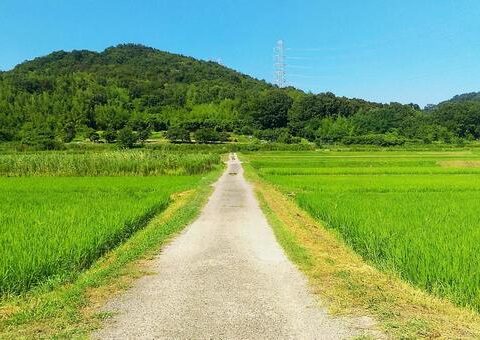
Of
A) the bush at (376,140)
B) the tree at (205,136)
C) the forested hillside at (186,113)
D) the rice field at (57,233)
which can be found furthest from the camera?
the forested hillside at (186,113)

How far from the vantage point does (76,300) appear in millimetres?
7109

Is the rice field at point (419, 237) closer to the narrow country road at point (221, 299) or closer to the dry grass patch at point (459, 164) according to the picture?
the narrow country road at point (221, 299)

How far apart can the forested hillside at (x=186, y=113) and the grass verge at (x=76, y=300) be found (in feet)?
287

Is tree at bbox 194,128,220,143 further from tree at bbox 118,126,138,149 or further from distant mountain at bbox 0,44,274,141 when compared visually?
distant mountain at bbox 0,44,274,141

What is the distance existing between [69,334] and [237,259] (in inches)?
187

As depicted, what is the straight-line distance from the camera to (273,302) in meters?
6.99

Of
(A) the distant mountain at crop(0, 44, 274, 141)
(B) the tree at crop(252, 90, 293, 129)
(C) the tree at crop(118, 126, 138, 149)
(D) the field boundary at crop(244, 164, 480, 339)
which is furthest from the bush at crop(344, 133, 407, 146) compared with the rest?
(D) the field boundary at crop(244, 164, 480, 339)

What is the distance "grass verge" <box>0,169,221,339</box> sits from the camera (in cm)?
596

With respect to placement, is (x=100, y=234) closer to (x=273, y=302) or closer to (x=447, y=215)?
(x=273, y=302)

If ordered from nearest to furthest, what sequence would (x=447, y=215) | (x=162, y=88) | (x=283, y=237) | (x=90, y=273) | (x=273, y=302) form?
(x=273, y=302)
(x=90, y=273)
(x=283, y=237)
(x=447, y=215)
(x=162, y=88)

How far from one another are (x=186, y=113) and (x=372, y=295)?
14679cm

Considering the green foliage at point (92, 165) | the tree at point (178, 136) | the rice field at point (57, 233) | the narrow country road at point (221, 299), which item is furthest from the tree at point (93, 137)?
the narrow country road at point (221, 299)

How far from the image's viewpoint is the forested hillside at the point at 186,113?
114m

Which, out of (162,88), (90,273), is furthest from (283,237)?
(162,88)
